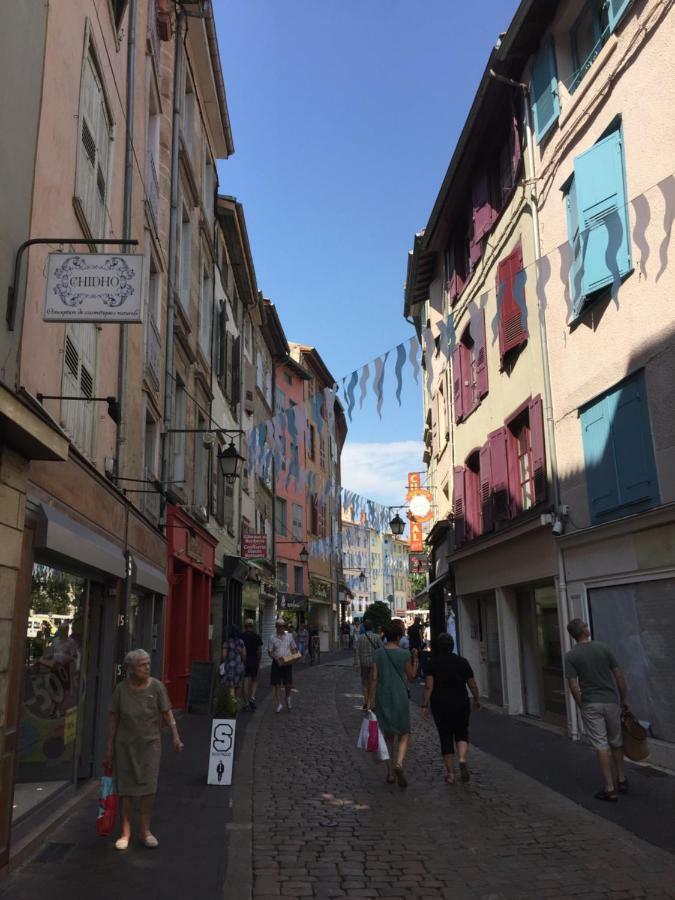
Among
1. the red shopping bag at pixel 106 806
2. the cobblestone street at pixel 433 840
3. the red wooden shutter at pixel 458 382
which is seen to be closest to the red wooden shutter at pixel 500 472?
the red wooden shutter at pixel 458 382

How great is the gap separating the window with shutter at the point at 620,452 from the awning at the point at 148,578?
634 centimetres

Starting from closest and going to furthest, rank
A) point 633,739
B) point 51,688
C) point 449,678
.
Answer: point 51,688
point 633,739
point 449,678

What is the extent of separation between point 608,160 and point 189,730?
412 inches

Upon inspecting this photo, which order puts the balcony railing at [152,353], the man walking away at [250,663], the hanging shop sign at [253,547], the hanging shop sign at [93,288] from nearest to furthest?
the hanging shop sign at [93,288], the balcony railing at [152,353], the man walking away at [250,663], the hanging shop sign at [253,547]

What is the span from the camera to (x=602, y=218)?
10.9 meters

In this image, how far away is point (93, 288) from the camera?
6469mm

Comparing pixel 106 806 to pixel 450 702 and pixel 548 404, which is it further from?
pixel 548 404

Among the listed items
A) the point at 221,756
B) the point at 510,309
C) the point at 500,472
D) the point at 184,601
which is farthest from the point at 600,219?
the point at 184,601

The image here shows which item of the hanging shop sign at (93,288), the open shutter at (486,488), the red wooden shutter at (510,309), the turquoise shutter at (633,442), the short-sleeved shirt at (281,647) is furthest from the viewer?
the open shutter at (486,488)

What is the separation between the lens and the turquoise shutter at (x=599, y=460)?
10.9 m

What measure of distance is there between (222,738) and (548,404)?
25.0 ft

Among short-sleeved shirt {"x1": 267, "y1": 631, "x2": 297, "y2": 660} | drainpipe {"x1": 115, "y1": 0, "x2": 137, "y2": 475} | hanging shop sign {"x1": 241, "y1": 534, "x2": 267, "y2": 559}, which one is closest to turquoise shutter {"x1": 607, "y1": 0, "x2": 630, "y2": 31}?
drainpipe {"x1": 115, "y1": 0, "x2": 137, "y2": 475}

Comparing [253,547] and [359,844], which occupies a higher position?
[253,547]

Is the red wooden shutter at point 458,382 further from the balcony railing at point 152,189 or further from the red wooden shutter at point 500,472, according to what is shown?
the balcony railing at point 152,189
